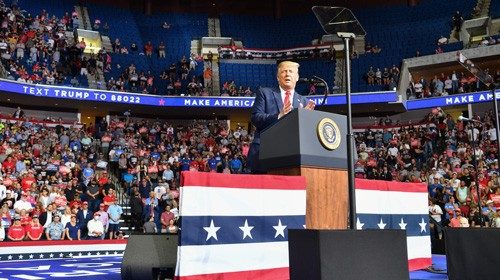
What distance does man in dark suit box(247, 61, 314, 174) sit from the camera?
4.13 meters

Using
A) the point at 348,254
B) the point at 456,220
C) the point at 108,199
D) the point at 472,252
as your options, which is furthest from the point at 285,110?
the point at 108,199

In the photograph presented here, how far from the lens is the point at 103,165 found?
1731 cm

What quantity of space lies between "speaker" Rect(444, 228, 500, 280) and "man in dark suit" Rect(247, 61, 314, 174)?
1.68 m

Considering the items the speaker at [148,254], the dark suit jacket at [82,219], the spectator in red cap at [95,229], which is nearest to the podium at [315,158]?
the speaker at [148,254]

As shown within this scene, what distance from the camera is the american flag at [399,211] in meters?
4.71

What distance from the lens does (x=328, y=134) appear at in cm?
389

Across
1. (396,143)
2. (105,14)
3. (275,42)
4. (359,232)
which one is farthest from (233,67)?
(359,232)

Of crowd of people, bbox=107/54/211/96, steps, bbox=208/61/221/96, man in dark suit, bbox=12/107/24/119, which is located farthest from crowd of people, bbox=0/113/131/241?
steps, bbox=208/61/221/96

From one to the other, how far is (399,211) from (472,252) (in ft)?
4.24

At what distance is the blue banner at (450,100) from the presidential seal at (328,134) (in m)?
19.2

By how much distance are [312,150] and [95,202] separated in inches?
429

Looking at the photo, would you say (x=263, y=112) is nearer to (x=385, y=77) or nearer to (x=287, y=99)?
(x=287, y=99)

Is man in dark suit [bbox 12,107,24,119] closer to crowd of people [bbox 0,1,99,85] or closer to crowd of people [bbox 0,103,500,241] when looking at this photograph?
crowd of people [bbox 0,103,500,241]

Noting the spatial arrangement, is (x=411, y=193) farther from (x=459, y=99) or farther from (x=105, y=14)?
(x=105, y=14)
